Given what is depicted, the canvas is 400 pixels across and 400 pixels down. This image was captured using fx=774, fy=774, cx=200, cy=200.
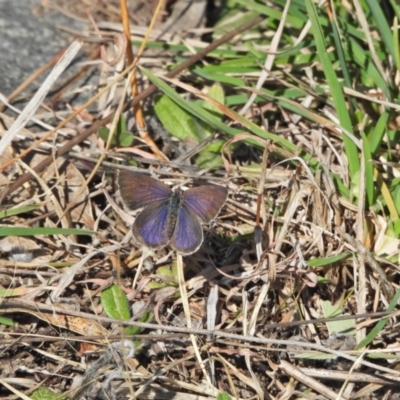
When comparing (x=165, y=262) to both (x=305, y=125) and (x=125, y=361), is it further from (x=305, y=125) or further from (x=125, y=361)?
(x=305, y=125)

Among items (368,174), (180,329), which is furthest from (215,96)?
(180,329)

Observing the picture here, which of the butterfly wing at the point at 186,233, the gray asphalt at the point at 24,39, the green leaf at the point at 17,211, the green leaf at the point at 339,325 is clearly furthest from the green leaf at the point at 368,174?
the gray asphalt at the point at 24,39

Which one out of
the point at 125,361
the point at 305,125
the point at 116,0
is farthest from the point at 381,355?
the point at 116,0

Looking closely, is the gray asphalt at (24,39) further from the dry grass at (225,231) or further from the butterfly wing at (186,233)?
the butterfly wing at (186,233)

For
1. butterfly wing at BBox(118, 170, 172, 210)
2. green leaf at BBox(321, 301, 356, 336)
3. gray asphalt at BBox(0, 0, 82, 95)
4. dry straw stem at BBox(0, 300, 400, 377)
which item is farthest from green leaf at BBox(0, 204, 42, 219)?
green leaf at BBox(321, 301, 356, 336)

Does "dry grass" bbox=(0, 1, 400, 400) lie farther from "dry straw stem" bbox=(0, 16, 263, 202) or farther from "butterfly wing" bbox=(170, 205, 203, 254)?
"butterfly wing" bbox=(170, 205, 203, 254)
